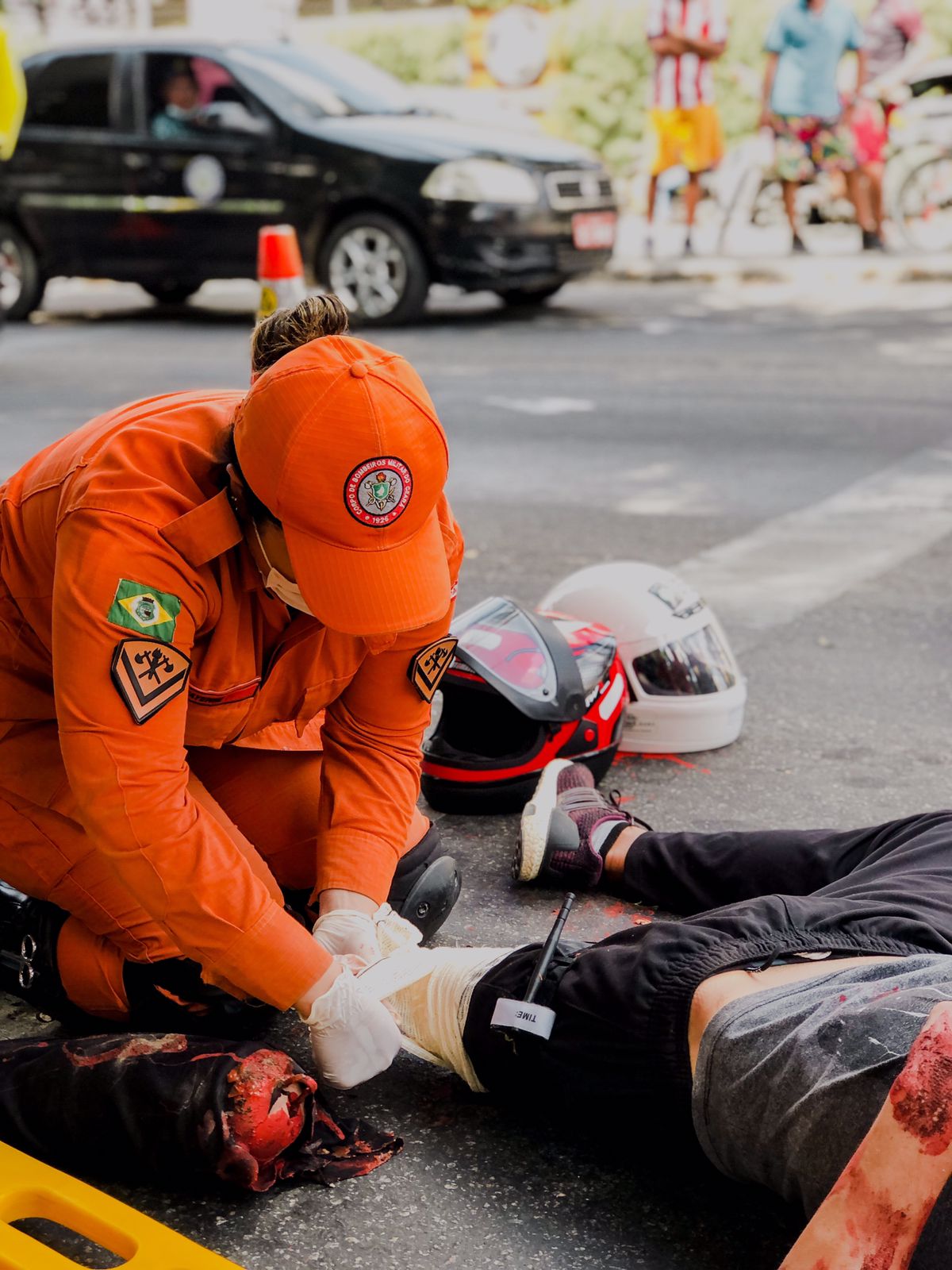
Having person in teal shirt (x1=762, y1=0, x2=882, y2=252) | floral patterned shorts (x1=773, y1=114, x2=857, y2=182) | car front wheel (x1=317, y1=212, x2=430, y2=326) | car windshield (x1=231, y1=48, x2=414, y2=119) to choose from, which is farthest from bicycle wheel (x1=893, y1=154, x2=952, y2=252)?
car front wheel (x1=317, y1=212, x2=430, y2=326)

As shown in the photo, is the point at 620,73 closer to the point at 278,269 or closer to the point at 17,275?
the point at 17,275

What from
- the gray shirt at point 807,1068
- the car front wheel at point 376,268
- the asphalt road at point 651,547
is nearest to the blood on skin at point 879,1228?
the gray shirt at point 807,1068

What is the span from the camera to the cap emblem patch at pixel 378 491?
1981 millimetres

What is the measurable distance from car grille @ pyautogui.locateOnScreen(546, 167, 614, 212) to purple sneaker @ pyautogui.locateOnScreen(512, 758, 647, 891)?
6.97m

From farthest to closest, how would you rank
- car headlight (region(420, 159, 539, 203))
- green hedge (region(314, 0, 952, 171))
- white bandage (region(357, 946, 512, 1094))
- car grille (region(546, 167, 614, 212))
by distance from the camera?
green hedge (region(314, 0, 952, 171)), car grille (region(546, 167, 614, 212)), car headlight (region(420, 159, 539, 203)), white bandage (region(357, 946, 512, 1094))

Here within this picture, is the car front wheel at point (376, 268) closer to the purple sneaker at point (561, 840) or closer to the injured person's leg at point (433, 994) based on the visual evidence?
the purple sneaker at point (561, 840)

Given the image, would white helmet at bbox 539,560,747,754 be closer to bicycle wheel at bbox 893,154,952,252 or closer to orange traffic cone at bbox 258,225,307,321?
orange traffic cone at bbox 258,225,307,321

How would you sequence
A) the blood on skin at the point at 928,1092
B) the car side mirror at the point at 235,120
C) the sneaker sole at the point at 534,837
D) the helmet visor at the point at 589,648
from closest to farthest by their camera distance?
the blood on skin at the point at 928,1092, the sneaker sole at the point at 534,837, the helmet visor at the point at 589,648, the car side mirror at the point at 235,120

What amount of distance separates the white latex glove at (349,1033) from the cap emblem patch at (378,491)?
672 mm

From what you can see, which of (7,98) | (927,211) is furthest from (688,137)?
(7,98)

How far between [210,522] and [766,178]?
11.4 m

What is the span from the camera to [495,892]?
2.97m

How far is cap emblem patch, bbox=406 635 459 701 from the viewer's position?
2.54m

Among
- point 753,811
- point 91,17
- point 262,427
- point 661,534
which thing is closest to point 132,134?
point 661,534
